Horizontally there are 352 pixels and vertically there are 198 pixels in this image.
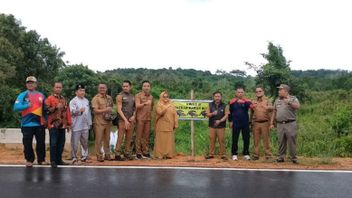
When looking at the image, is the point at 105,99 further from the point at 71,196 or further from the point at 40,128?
the point at 71,196

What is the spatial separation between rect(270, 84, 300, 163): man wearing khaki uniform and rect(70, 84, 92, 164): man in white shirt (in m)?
4.16

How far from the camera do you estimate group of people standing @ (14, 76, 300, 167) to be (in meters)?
8.31

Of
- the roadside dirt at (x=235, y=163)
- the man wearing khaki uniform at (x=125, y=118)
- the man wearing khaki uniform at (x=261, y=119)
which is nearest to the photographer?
the roadside dirt at (x=235, y=163)

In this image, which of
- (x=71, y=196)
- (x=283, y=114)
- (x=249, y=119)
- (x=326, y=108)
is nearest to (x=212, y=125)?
(x=249, y=119)

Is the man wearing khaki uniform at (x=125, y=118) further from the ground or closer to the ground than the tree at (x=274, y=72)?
closer to the ground

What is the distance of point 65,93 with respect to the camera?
25609mm

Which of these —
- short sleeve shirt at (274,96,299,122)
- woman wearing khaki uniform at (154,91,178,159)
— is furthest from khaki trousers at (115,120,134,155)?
short sleeve shirt at (274,96,299,122)

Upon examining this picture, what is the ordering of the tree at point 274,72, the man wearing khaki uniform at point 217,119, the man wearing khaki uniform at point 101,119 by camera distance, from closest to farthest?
1. the man wearing khaki uniform at point 101,119
2. the man wearing khaki uniform at point 217,119
3. the tree at point 274,72

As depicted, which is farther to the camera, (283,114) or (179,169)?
(283,114)

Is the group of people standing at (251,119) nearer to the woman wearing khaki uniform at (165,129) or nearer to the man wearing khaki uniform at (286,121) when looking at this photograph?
the man wearing khaki uniform at (286,121)

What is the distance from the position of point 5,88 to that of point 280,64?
18.3 meters

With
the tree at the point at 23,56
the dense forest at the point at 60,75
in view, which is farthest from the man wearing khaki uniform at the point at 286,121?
the tree at the point at 23,56

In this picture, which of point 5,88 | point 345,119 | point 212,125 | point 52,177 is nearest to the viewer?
point 52,177

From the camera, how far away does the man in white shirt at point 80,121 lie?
8914mm
